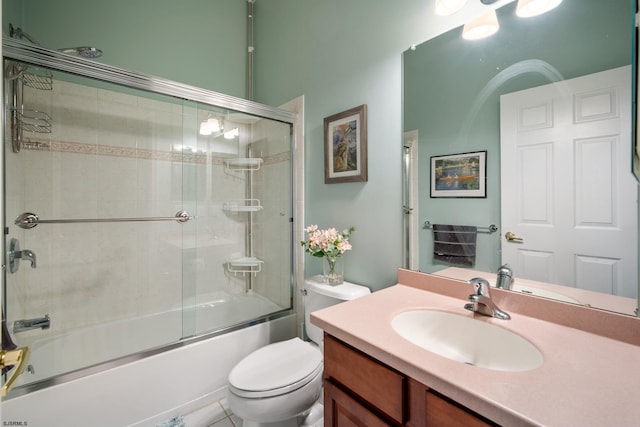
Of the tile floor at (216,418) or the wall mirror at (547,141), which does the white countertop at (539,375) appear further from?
the tile floor at (216,418)

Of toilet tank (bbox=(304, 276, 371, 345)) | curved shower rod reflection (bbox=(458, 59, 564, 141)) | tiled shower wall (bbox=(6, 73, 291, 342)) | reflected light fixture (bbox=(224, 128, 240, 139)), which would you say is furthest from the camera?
reflected light fixture (bbox=(224, 128, 240, 139))

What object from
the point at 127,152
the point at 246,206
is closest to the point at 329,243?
the point at 246,206

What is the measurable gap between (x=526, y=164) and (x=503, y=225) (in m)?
0.24

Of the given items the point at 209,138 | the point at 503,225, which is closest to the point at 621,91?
the point at 503,225

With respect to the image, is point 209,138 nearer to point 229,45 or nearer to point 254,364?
point 229,45

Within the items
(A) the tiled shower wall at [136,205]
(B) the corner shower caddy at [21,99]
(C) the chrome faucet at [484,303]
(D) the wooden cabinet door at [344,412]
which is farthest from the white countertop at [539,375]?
(B) the corner shower caddy at [21,99]

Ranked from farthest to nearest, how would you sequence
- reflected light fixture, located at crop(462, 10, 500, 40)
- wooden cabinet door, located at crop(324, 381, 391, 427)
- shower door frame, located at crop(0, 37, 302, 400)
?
1. shower door frame, located at crop(0, 37, 302, 400)
2. reflected light fixture, located at crop(462, 10, 500, 40)
3. wooden cabinet door, located at crop(324, 381, 391, 427)

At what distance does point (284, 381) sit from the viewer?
4.13ft

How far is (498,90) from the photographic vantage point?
1.14m

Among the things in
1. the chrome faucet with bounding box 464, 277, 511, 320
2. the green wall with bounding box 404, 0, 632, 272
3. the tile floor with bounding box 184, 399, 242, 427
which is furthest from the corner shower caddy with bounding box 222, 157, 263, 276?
the chrome faucet with bounding box 464, 277, 511, 320

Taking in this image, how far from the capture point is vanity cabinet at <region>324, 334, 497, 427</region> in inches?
27.4

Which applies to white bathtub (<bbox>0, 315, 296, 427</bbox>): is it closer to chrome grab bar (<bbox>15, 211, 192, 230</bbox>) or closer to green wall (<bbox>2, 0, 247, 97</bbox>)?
chrome grab bar (<bbox>15, 211, 192, 230</bbox>)

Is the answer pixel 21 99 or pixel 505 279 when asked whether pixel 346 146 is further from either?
pixel 21 99

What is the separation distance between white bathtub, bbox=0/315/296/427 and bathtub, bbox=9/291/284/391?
0.08 meters
